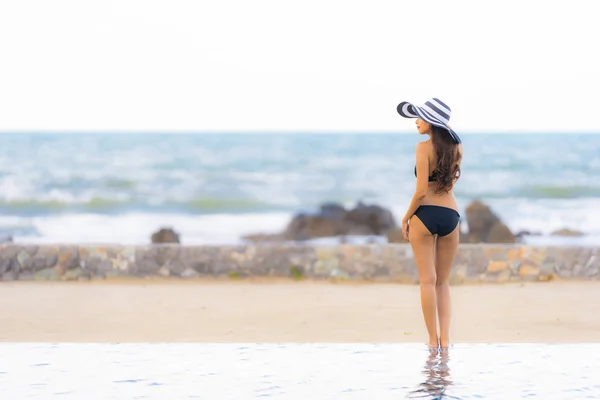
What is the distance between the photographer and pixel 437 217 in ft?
19.5

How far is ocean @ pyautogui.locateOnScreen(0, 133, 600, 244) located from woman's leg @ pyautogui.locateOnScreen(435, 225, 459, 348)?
11.7 metres

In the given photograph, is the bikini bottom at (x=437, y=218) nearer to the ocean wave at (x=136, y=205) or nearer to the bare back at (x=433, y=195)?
the bare back at (x=433, y=195)

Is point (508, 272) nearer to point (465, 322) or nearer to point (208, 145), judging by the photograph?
point (465, 322)

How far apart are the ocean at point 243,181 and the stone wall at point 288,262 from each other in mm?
7215
